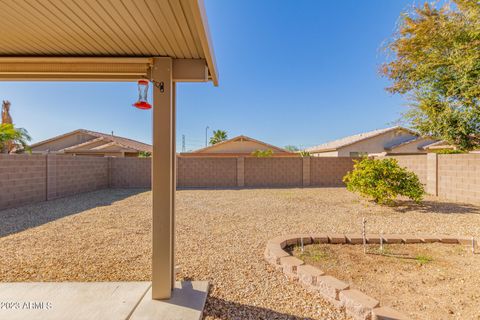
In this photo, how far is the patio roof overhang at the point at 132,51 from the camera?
1665 millimetres

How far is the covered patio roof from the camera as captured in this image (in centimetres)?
163

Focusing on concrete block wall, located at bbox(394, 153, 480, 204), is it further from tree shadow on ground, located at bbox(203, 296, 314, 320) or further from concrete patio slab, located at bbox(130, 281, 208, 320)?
concrete patio slab, located at bbox(130, 281, 208, 320)

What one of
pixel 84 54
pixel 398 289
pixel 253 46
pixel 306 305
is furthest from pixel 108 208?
pixel 253 46

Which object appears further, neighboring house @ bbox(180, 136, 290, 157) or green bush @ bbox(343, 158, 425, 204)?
neighboring house @ bbox(180, 136, 290, 157)

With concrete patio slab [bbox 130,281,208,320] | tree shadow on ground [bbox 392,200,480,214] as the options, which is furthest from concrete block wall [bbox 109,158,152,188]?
tree shadow on ground [bbox 392,200,480,214]

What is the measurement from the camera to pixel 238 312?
219cm

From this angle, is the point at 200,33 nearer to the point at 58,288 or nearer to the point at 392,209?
the point at 58,288

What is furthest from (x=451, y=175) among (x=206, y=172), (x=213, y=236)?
(x=206, y=172)

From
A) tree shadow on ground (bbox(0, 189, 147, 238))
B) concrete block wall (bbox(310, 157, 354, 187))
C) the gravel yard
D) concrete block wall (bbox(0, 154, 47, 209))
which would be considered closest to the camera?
the gravel yard

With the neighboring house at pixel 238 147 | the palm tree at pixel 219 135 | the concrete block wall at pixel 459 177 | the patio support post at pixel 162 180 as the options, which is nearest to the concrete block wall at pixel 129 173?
the neighboring house at pixel 238 147

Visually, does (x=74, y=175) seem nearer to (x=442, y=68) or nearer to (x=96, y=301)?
(x=96, y=301)

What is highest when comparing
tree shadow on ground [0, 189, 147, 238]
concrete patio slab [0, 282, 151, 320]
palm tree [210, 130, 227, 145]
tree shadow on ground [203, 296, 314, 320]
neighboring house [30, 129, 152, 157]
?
palm tree [210, 130, 227, 145]

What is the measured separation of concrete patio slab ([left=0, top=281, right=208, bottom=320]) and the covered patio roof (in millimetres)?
2159

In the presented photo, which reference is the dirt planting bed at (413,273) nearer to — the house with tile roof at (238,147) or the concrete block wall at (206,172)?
the concrete block wall at (206,172)
